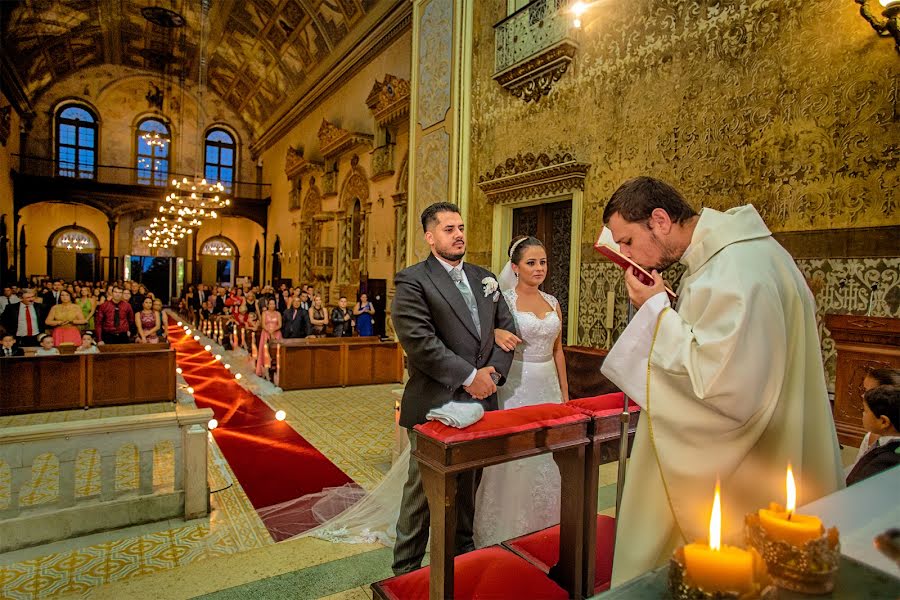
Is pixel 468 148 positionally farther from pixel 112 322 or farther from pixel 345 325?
pixel 112 322

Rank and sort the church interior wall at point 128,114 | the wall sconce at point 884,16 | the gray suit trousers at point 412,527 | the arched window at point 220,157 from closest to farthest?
the gray suit trousers at point 412,527 → the wall sconce at point 884,16 → the church interior wall at point 128,114 → the arched window at point 220,157

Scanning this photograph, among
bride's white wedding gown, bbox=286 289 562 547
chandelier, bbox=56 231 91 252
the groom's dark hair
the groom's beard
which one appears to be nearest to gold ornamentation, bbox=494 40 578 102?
bride's white wedding gown, bbox=286 289 562 547

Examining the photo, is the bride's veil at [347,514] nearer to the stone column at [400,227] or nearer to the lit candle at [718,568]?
the lit candle at [718,568]

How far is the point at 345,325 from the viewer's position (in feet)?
37.2

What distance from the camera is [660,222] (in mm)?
1801

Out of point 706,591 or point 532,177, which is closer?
point 706,591

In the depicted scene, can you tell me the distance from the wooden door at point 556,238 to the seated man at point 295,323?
540cm

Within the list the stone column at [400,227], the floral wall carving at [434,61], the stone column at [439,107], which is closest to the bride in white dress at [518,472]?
the stone column at [439,107]

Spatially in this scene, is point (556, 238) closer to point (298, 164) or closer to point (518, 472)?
point (518, 472)

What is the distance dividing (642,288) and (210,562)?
293 cm

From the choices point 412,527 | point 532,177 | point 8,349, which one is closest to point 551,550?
point 412,527

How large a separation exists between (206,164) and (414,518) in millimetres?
28443

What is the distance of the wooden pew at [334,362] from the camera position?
9414mm

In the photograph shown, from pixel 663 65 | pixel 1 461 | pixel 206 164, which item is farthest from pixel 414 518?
pixel 206 164
